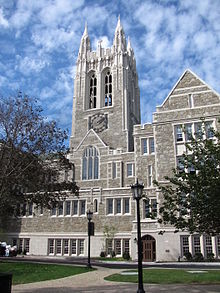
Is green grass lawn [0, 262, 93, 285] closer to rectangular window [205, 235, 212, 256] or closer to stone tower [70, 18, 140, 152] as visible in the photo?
→ rectangular window [205, 235, 212, 256]

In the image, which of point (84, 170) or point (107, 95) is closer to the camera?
point (84, 170)

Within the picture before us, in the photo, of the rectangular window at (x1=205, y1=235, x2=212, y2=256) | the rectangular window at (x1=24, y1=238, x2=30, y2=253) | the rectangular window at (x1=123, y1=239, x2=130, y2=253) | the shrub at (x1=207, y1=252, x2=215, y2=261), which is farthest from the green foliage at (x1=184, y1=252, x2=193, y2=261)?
the rectangular window at (x1=24, y1=238, x2=30, y2=253)

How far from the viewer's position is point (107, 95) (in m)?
58.2

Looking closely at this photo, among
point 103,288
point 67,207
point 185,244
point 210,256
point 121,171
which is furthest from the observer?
point 121,171

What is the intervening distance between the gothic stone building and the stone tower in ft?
0.63

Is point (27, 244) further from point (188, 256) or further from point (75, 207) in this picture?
point (188, 256)

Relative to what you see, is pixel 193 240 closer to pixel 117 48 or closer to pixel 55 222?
pixel 55 222

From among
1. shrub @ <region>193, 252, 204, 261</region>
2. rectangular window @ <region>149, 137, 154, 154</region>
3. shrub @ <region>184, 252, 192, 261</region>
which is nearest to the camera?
→ shrub @ <region>193, 252, 204, 261</region>

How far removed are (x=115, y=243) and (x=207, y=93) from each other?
66.7ft

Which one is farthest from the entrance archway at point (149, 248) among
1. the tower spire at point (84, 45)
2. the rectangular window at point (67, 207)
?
the tower spire at point (84, 45)

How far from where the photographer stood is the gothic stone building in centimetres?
3161

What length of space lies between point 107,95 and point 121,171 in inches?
803

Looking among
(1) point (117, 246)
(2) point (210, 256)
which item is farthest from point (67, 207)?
(2) point (210, 256)

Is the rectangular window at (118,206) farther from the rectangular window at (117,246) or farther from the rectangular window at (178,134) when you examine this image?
the rectangular window at (178,134)
